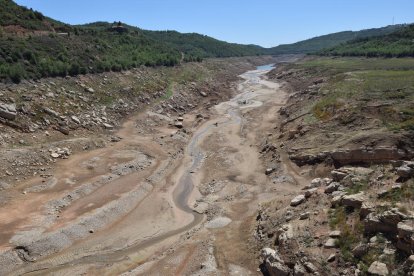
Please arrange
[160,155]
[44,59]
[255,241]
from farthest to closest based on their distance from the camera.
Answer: [44,59] < [160,155] < [255,241]

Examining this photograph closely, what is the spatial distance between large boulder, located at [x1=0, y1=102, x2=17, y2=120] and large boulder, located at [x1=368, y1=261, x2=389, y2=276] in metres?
43.8

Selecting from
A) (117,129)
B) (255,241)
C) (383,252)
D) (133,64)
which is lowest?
(255,241)

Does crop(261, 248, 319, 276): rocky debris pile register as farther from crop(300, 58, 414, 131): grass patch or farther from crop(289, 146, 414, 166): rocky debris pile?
crop(300, 58, 414, 131): grass patch

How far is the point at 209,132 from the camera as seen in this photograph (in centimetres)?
6944

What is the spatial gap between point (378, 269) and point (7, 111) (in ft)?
146

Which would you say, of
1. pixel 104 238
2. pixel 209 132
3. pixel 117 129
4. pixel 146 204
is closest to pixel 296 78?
pixel 209 132

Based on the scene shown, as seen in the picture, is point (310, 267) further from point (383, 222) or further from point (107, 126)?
point (107, 126)

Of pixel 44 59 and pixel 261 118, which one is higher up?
pixel 44 59

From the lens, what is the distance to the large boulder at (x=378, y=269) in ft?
69.4

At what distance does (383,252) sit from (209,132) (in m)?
48.5

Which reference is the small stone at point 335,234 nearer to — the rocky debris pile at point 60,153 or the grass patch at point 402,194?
the grass patch at point 402,194

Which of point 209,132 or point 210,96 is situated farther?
point 210,96

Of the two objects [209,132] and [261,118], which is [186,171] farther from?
[261,118]

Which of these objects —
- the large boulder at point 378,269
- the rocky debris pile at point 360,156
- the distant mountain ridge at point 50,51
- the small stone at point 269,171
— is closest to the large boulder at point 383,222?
the large boulder at point 378,269
